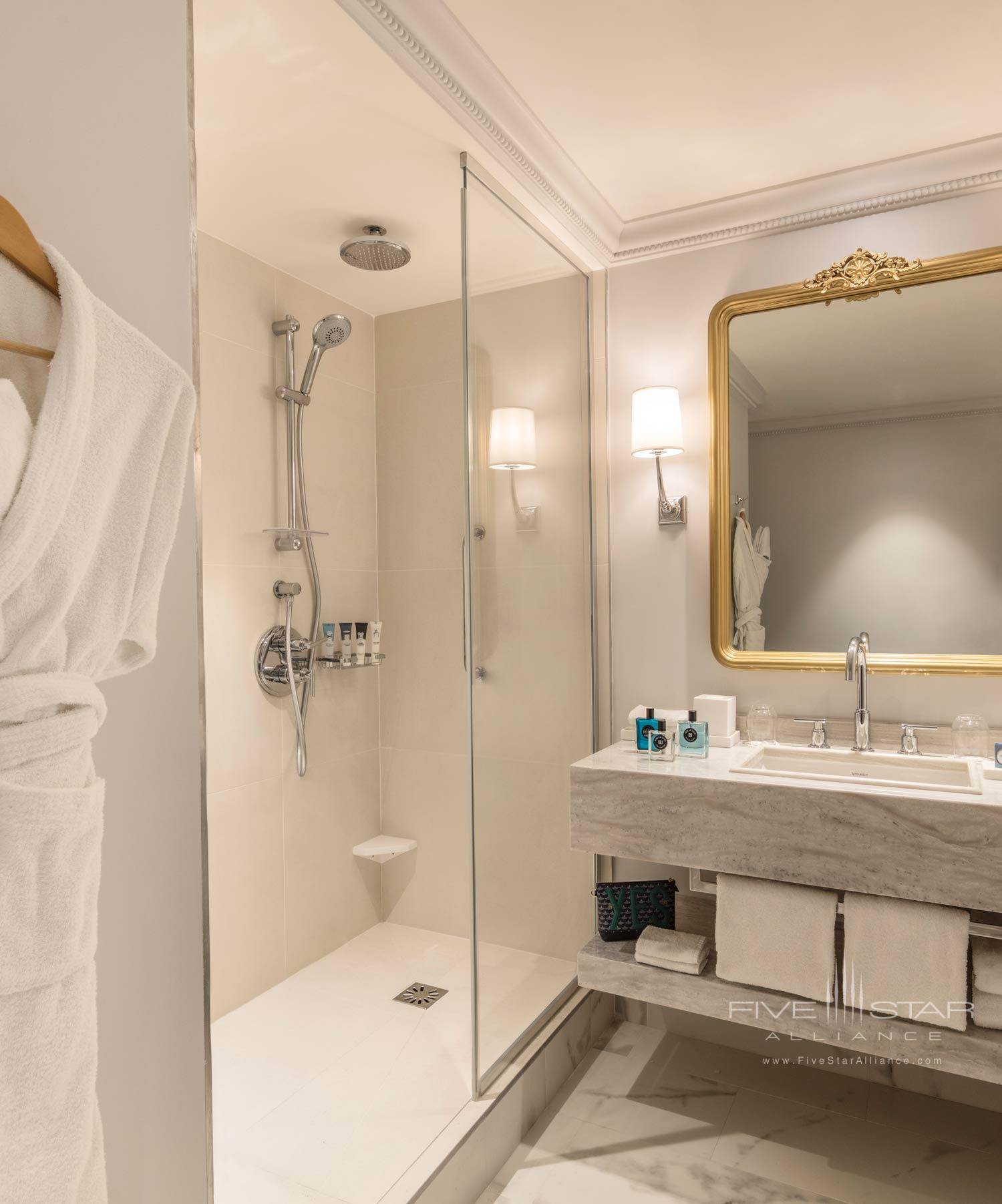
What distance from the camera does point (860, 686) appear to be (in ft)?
6.61

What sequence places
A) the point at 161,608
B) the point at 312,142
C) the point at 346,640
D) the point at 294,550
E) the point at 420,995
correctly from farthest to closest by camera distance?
the point at 346,640 < the point at 294,550 < the point at 420,995 < the point at 312,142 < the point at 161,608

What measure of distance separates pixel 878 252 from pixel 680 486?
78 centimetres

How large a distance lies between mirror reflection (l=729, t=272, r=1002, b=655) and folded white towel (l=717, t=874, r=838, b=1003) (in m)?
0.70

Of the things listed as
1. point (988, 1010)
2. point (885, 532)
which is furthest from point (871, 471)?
point (988, 1010)

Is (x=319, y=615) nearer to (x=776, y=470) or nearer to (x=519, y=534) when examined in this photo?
(x=519, y=534)

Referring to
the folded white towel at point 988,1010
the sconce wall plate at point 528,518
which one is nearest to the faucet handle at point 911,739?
the folded white towel at point 988,1010

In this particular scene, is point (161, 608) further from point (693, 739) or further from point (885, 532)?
point (885, 532)

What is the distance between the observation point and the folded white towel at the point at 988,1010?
1.53m

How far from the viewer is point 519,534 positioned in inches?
80.0

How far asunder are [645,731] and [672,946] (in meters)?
0.50

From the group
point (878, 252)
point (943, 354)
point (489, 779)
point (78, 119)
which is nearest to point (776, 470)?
point (943, 354)

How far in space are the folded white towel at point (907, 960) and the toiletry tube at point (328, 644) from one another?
1676mm

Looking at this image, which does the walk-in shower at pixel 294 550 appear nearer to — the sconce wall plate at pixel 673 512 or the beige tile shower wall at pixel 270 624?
the beige tile shower wall at pixel 270 624

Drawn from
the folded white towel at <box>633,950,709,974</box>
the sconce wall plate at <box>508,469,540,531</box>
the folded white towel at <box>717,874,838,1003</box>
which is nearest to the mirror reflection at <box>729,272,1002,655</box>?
the sconce wall plate at <box>508,469,540,531</box>
